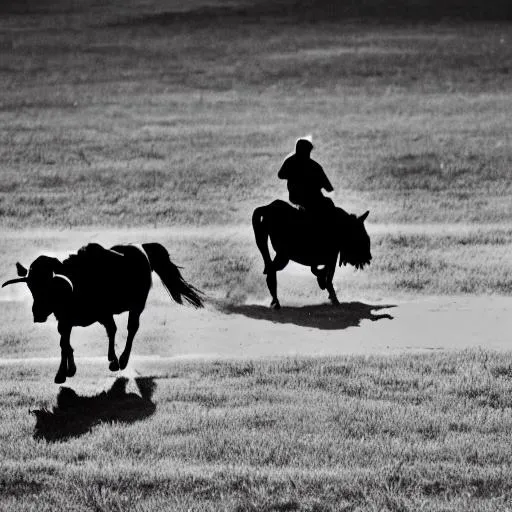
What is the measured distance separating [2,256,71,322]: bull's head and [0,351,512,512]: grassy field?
0.87 m

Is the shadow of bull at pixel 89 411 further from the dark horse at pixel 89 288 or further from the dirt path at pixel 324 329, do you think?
the dirt path at pixel 324 329

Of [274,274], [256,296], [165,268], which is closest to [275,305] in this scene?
[274,274]

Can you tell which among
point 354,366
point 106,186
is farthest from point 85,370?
point 106,186

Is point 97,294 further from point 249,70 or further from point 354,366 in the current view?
point 249,70

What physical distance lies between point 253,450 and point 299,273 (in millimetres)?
7563

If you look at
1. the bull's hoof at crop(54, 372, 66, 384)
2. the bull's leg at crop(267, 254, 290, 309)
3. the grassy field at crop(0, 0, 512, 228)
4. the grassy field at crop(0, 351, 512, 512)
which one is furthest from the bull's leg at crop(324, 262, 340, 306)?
the grassy field at crop(0, 0, 512, 228)

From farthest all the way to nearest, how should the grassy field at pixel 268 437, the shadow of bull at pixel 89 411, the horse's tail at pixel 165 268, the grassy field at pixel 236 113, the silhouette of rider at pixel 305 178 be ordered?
the grassy field at pixel 236 113
the silhouette of rider at pixel 305 178
the horse's tail at pixel 165 268
the shadow of bull at pixel 89 411
the grassy field at pixel 268 437

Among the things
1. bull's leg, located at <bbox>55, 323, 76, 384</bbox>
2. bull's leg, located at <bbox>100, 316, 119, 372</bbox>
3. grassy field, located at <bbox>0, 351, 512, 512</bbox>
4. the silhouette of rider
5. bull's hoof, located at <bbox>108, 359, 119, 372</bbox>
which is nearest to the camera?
grassy field, located at <bbox>0, 351, 512, 512</bbox>

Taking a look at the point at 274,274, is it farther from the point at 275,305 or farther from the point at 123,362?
the point at 123,362

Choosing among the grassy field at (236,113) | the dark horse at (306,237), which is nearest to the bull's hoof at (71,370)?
the dark horse at (306,237)

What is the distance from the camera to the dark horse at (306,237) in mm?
13508

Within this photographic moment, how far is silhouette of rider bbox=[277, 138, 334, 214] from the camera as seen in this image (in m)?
13.3

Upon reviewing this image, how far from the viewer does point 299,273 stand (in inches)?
642

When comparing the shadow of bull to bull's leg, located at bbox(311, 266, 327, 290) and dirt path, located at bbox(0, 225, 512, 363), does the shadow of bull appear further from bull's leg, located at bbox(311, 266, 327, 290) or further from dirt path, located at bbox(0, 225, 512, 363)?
bull's leg, located at bbox(311, 266, 327, 290)
